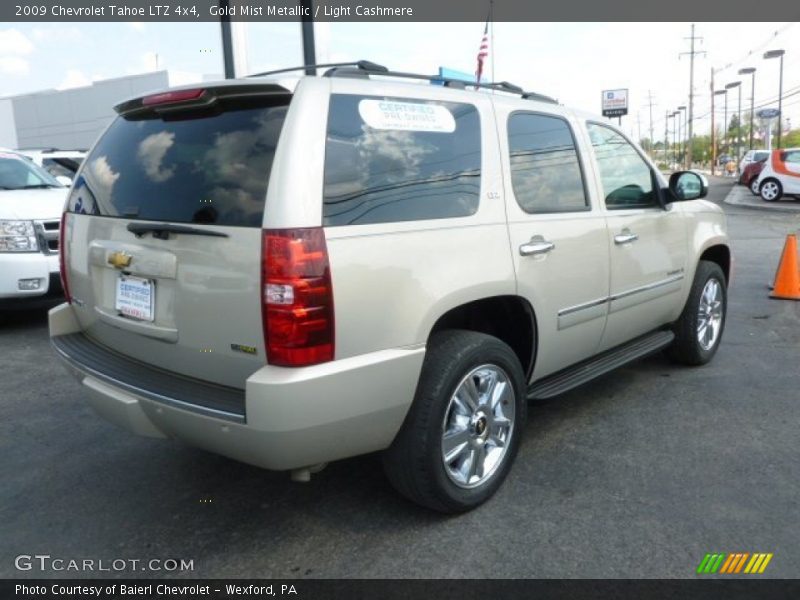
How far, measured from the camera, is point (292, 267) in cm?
237

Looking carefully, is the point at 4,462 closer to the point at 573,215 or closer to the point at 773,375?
the point at 573,215

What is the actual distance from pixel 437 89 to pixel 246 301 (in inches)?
52.9

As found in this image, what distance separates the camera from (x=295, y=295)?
93.4 inches

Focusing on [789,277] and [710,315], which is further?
[789,277]

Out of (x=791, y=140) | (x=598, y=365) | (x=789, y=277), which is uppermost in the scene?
(x=791, y=140)

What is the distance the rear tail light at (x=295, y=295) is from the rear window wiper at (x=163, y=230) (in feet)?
0.86

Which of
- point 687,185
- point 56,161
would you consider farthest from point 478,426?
point 56,161

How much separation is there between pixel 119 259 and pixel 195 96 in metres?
0.75

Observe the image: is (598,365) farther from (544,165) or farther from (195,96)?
(195,96)

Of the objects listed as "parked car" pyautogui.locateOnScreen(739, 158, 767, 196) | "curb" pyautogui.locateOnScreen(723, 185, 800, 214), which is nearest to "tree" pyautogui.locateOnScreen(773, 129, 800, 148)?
"parked car" pyautogui.locateOnScreen(739, 158, 767, 196)

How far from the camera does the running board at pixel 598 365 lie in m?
3.54

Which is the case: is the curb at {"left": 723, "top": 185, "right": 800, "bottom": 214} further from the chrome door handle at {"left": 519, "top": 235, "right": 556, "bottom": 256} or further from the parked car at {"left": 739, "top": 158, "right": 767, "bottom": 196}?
the chrome door handle at {"left": 519, "top": 235, "right": 556, "bottom": 256}
